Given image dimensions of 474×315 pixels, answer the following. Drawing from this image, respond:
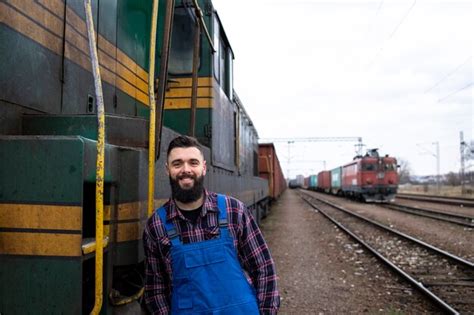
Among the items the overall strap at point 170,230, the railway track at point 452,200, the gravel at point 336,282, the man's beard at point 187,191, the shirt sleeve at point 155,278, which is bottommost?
the gravel at point 336,282

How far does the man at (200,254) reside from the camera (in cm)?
154

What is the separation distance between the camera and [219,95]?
15.0ft

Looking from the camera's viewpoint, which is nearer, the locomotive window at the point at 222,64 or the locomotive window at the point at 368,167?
the locomotive window at the point at 222,64

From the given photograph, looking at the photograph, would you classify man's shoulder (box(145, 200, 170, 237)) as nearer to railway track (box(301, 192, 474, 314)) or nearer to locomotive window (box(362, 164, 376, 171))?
railway track (box(301, 192, 474, 314))

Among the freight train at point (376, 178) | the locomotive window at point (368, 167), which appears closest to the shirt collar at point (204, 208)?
the freight train at point (376, 178)

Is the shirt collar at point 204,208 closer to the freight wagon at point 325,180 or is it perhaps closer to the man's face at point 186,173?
the man's face at point 186,173

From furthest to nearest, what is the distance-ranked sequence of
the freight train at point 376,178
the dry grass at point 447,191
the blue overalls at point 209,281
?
the dry grass at point 447,191 < the freight train at point 376,178 < the blue overalls at point 209,281

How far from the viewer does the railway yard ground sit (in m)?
4.48

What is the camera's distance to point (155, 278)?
68.0 inches

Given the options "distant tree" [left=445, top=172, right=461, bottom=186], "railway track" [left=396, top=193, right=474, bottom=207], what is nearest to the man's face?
"railway track" [left=396, top=193, right=474, bottom=207]

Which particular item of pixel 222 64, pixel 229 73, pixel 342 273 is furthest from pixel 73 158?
pixel 342 273

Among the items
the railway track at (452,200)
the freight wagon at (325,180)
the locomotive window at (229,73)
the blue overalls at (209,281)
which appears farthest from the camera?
the freight wagon at (325,180)

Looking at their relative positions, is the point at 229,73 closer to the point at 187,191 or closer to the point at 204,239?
the point at 187,191

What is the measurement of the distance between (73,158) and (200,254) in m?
0.62
